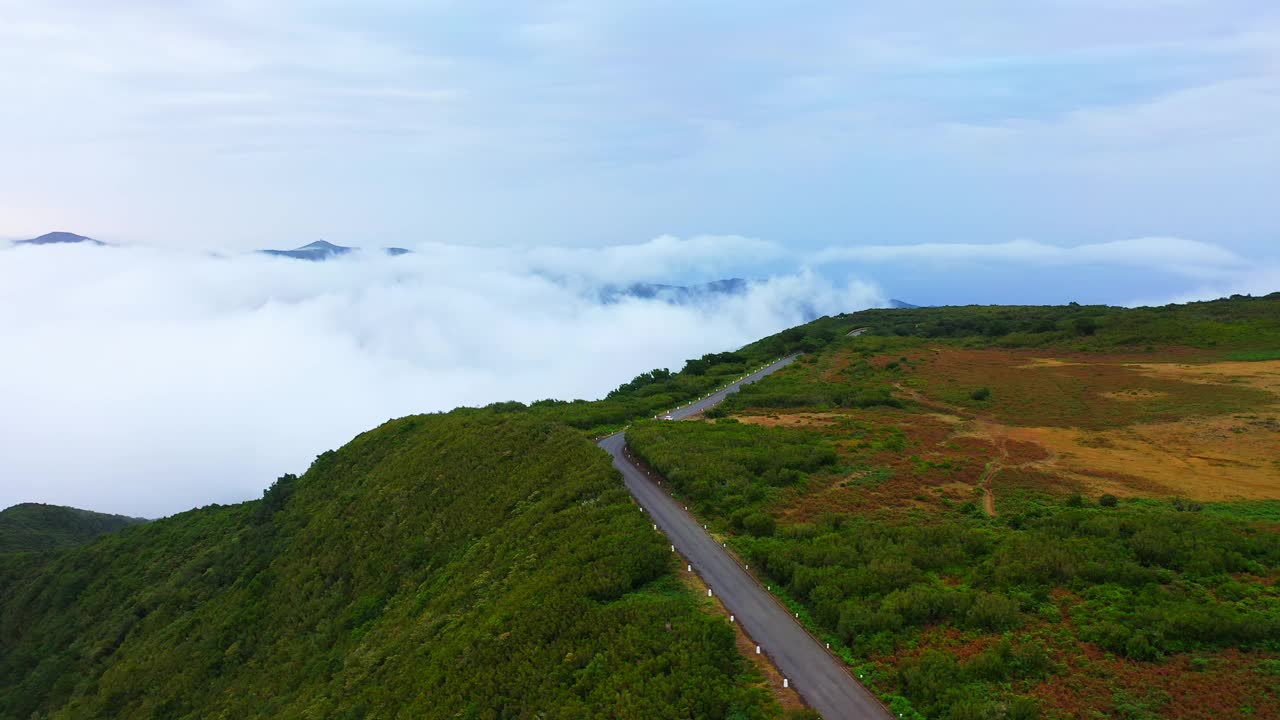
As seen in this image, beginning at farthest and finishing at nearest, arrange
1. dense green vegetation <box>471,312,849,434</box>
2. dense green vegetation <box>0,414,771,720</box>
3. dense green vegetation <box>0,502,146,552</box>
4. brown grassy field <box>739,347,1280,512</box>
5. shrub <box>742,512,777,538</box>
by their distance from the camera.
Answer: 1. dense green vegetation <box>0,502,146,552</box>
2. dense green vegetation <box>471,312,849,434</box>
3. brown grassy field <box>739,347,1280,512</box>
4. shrub <box>742,512,777,538</box>
5. dense green vegetation <box>0,414,771,720</box>

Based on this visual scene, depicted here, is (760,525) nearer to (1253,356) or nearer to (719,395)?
(719,395)

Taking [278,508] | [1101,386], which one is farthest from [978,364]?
[278,508]

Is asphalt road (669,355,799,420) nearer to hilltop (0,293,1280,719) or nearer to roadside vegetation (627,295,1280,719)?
hilltop (0,293,1280,719)

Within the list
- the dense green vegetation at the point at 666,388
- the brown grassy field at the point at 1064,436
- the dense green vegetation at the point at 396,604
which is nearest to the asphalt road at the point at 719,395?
the dense green vegetation at the point at 666,388

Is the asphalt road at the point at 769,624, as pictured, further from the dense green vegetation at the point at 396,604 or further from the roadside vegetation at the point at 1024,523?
the dense green vegetation at the point at 396,604

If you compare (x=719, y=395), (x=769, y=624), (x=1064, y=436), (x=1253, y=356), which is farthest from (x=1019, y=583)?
(x=1253, y=356)

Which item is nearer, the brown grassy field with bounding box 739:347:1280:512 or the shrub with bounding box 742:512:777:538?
the shrub with bounding box 742:512:777:538

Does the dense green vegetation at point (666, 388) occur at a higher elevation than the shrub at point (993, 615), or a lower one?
higher

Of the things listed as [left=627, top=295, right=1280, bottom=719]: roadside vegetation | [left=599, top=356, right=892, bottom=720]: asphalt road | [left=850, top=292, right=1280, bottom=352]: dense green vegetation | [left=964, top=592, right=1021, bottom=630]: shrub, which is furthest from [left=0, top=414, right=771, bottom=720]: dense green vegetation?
[left=850, top=292, right=1280, bottom=352]: dense green vegetation
